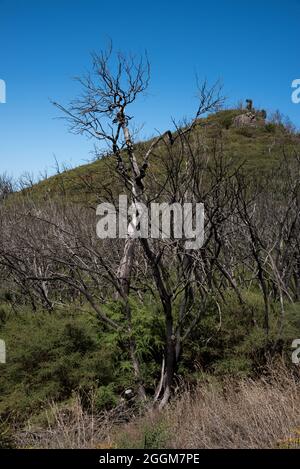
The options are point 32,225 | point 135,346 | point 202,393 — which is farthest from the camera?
point 32,225

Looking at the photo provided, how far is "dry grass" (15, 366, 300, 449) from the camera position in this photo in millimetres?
5609

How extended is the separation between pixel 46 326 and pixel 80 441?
3.44m

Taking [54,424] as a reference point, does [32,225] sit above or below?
above

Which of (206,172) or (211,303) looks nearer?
(211,303)

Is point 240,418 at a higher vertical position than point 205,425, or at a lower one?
higher

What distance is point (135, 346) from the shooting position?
851 centimetres

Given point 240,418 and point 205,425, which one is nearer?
point 240,418

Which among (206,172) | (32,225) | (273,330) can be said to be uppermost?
(206,172)

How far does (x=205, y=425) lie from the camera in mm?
6215

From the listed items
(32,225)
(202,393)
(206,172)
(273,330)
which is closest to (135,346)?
(202,393)

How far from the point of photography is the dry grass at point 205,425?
5.61m
